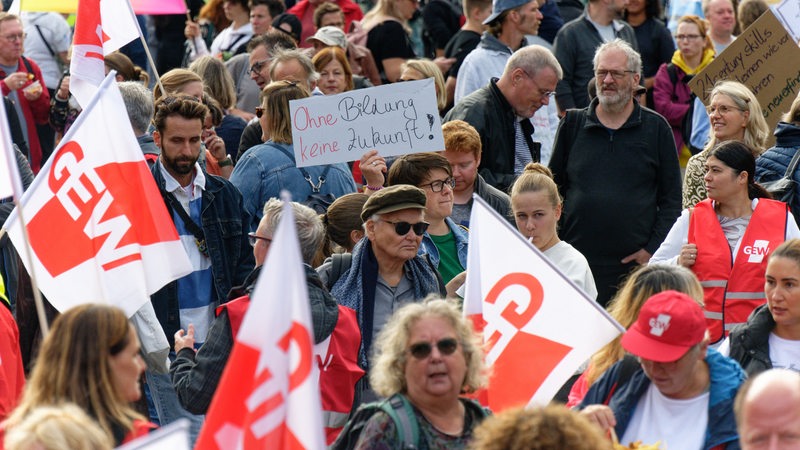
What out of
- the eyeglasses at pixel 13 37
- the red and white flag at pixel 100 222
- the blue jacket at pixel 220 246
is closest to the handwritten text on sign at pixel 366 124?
the blue jacket at pixel 220 246

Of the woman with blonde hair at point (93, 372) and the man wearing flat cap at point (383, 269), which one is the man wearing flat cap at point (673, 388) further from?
the woman with blonde hair at point (93, 372)

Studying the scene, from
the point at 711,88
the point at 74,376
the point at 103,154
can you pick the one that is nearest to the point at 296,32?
the point at 711,88

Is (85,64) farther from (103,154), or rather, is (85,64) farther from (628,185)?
(628,185)

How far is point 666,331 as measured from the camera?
17.9 feet

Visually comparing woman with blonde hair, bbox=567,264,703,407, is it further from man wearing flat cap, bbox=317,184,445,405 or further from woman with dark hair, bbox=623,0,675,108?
woman with dark hair, bbox=623,0,675,108

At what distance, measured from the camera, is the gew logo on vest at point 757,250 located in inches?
302

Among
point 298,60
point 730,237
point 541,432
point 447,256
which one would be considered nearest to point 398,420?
point 541,432

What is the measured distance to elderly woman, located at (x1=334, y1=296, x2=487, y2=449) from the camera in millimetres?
5109

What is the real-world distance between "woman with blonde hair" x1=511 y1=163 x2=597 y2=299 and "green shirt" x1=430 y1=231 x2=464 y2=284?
38 cm

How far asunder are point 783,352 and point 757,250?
1.32 meters

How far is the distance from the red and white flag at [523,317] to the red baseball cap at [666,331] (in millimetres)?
340

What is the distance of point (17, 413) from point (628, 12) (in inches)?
357

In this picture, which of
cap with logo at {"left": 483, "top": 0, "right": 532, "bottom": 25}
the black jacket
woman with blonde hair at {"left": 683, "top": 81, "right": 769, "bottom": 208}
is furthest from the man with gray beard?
the black jacket

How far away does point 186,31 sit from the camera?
1370 centimetres
